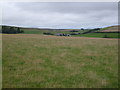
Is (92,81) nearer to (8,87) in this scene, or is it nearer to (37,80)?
(37,80)

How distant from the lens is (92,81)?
5012mm

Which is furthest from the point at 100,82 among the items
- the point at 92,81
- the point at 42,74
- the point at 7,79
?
the point at 7,79

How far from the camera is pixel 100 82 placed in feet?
16.1

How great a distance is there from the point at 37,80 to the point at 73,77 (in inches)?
72.4

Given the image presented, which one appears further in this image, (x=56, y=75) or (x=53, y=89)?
(x=56, y=75)

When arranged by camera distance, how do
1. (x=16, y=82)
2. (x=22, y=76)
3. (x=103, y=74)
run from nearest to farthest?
(x=16, y=82), (x=22, y=76), (x=103, y=74)

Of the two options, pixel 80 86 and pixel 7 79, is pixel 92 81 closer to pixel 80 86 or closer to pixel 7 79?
pixel 80 86

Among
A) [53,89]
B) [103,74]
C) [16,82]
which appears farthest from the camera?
[103,74]

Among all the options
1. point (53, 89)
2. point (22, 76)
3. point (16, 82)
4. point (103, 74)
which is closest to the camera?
point (53, 89)

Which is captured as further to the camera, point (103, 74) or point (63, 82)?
point (103, 74)

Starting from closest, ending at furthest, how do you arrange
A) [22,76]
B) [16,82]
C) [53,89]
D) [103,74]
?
[53,89], [16,82], [22,76], [103,74]

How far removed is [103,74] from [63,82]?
249 cm

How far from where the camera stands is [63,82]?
192 inches

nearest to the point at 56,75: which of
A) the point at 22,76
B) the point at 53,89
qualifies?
the point at 53,89
